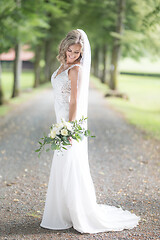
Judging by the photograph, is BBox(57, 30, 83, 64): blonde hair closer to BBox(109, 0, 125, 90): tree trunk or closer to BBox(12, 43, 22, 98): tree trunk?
BBox(12, 43, 22, 98): tree trunk

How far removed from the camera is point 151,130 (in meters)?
12.0

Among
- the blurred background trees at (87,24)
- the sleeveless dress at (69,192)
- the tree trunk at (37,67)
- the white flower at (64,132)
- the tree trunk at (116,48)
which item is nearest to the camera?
the white flower at (64,132)

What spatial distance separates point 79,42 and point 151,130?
842 cm

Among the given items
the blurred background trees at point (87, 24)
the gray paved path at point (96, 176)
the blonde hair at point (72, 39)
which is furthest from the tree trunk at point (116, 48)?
the blonde hair at point (72, 39)

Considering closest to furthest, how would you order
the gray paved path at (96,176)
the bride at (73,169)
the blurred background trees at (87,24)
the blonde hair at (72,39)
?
the blonde hair at (72,39)
the bride at (73,169)
the gray paved path at (96,176)
the blurred background trees at (87,24)

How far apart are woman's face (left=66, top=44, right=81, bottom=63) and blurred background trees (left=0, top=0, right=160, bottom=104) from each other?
5904mm

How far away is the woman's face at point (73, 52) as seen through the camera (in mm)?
4113

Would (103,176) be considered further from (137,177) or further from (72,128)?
(72,128)

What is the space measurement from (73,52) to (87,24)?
22136 millimetres

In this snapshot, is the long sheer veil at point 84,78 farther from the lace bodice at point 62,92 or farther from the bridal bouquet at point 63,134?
the bridal bouquet at point 63,134

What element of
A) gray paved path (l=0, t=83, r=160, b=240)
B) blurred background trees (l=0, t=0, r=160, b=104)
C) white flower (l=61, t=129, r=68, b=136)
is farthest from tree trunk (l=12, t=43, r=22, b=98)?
white flower (l=61, t=129, r=68, b=136)

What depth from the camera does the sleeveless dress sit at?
14.0ft

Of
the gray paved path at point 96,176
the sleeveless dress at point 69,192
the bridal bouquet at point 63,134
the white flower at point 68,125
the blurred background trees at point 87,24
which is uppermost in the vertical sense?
the blurred background trees at point 87,24

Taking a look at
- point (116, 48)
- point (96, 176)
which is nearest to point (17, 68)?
point (116, 48)
